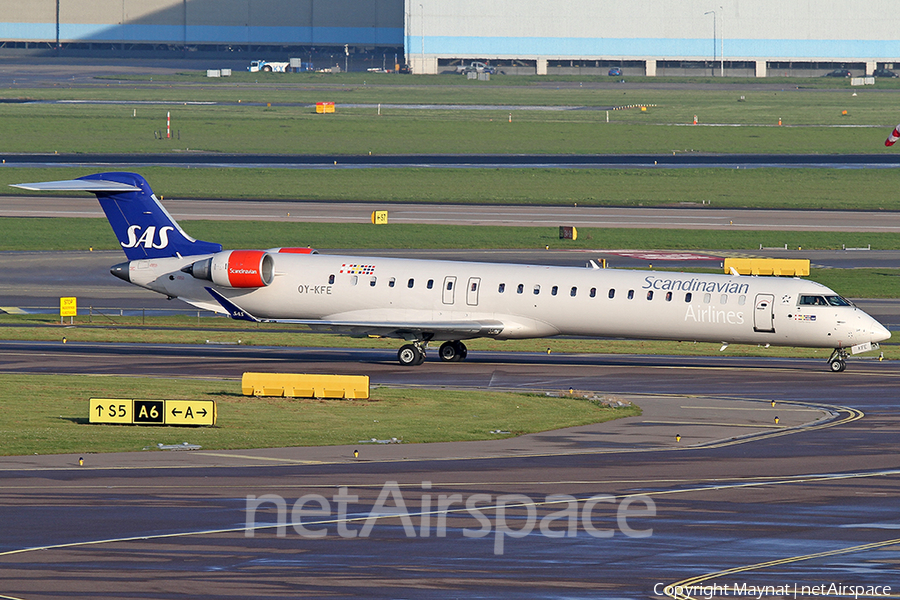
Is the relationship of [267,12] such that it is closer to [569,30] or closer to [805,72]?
[569,30]

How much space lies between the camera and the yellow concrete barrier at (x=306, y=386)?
3581 cm

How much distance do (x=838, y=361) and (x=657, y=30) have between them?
13708 centimetres

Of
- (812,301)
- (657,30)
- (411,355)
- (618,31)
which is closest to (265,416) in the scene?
Answer: (411,355)

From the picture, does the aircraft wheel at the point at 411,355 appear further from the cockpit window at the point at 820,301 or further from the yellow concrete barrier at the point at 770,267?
the yellow concrete barrier at the point at 770,267

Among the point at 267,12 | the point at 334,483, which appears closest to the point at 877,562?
the point at 334,483

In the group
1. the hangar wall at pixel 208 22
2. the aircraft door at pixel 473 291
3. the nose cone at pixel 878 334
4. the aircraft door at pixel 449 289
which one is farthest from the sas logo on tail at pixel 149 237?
the hangar wall at pixel 208 22

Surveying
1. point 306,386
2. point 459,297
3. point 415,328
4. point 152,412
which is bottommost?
point 152,412

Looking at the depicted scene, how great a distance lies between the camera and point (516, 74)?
18538 centimetres

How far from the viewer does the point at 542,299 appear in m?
43.9

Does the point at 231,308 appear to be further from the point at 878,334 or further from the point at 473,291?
the point at 878,334

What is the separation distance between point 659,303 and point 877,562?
2412cm

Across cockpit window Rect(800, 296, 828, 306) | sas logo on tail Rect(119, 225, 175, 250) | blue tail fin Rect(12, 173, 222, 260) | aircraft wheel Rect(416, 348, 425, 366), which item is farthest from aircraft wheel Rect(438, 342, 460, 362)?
cockpit window Rect(800, 296, 828, 306)

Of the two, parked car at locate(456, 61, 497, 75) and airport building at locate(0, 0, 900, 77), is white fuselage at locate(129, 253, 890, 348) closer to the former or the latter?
airport building at locate(0, 0, 900, 77)

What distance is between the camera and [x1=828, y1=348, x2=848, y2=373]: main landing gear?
139 feet
